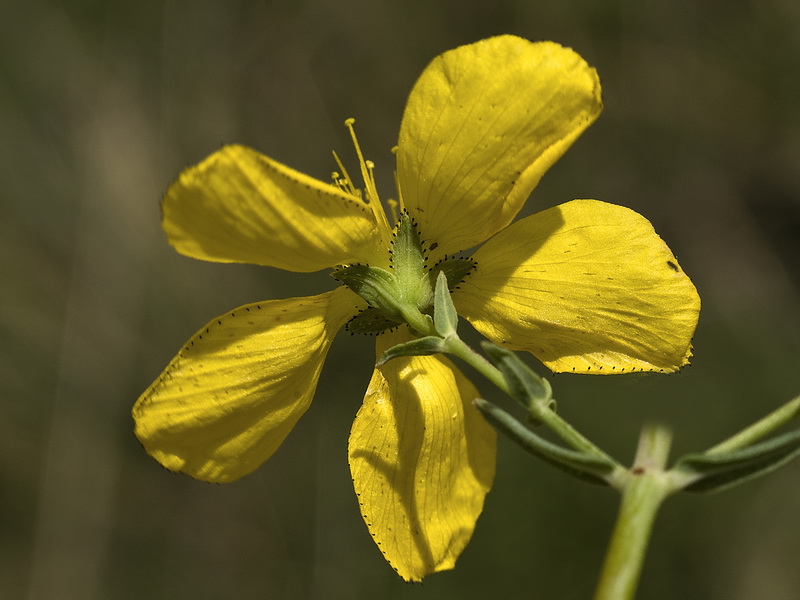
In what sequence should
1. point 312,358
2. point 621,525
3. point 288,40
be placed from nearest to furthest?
point 621,525
point 312,358
point 288,40

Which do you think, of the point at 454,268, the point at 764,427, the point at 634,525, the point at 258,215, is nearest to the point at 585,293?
the point at 454,268

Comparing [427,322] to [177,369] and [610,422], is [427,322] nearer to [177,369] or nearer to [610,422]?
[177,369]

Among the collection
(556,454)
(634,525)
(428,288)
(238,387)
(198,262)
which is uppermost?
(198,262)

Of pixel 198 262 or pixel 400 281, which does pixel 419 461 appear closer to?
pixel 400 281

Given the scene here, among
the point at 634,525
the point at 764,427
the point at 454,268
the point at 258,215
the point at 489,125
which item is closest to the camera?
the point at 634,525

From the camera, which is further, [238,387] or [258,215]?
[238,387]

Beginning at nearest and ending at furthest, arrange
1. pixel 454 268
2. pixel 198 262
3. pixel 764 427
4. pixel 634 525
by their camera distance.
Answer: pixel 634 525, pixel 764 427, pixel 454 268, pixel 198 262

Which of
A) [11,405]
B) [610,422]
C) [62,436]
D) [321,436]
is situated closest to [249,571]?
[321,436]

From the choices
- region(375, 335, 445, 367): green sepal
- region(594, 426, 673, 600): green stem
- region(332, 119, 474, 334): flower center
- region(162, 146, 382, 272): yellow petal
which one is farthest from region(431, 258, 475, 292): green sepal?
region(594, 426, 673, 600): green stem
